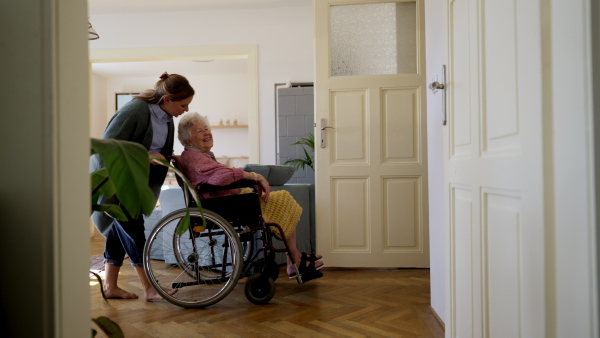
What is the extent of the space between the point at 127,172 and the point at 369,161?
3.18m

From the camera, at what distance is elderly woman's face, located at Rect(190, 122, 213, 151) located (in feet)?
→ 9.98

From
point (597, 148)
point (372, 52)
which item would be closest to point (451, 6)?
point (597, 148)

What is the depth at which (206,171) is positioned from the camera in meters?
2.90

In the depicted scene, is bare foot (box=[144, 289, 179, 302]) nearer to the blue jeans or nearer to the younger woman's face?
the blue jeans

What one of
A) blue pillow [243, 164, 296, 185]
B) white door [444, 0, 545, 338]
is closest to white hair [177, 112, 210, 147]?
blue pillow [243, 164, 296, 185]

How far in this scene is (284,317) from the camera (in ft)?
8.30

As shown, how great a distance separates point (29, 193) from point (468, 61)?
119 centimetres

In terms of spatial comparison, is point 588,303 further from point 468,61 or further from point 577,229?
point 468,61

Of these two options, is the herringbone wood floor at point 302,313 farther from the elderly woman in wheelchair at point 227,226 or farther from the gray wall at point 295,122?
the gray wall at point 295,122

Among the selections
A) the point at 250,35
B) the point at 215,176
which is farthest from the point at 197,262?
the point at 250,35

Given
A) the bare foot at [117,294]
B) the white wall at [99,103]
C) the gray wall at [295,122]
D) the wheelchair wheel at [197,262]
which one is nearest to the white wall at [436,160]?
the wheelchair wheel at [197,262]

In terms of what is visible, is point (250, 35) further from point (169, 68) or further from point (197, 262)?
point (169, 68)

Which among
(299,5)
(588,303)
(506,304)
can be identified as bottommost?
(506,304)

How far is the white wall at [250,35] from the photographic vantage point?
5664 millimetres
